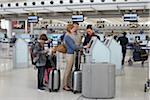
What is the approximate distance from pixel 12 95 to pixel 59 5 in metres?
17.0

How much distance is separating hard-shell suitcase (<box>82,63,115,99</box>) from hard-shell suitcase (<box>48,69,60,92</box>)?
0.99 meters

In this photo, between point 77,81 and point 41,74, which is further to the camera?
point 41,74

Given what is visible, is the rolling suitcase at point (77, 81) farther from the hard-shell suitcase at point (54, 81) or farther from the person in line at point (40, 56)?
the person in line at point (40, 56)

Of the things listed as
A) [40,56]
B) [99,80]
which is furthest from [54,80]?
[99,80]

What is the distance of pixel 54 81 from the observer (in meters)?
7.86

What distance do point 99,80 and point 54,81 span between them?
1.35 m

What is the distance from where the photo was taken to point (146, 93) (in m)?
7.83

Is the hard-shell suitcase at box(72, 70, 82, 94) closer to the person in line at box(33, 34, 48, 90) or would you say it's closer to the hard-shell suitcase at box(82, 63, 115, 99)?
the hard-shell suitcase at box(82, 63, 115, 99)

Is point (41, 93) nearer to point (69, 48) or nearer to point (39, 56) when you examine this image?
Answer: point (39, 56)

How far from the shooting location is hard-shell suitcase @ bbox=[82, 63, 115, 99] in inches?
272

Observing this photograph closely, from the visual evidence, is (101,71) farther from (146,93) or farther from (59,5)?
(59,5)

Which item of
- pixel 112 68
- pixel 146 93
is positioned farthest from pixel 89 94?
pixel 146 93

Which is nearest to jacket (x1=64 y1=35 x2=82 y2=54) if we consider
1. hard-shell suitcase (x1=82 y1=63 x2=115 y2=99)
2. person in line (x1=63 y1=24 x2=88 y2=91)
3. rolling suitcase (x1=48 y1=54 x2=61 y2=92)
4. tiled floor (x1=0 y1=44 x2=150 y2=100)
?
person in line (x1=63 y1=24 x2=88 y2=91)

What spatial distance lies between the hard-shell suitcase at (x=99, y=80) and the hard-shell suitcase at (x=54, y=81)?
0.99 m
